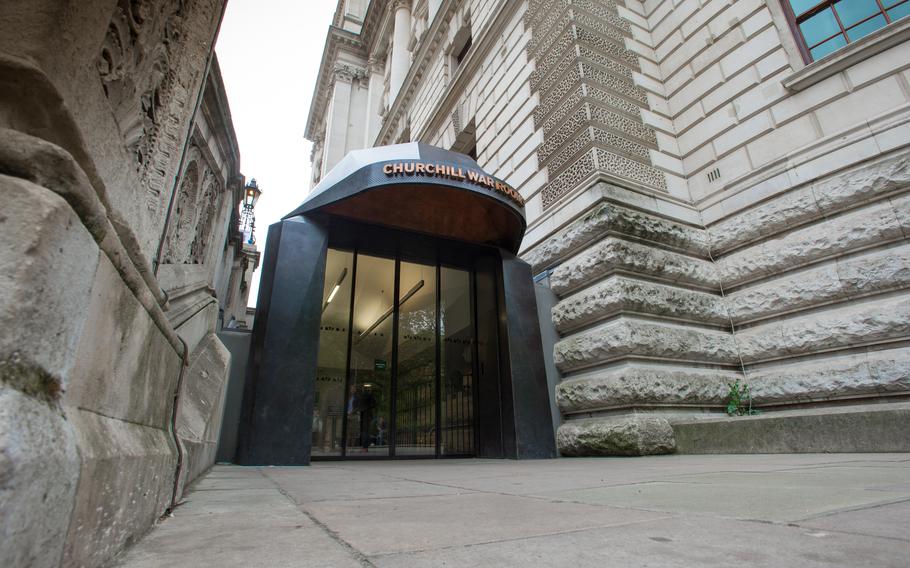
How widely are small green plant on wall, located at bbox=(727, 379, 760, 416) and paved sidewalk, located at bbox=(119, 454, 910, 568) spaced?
11.3ft

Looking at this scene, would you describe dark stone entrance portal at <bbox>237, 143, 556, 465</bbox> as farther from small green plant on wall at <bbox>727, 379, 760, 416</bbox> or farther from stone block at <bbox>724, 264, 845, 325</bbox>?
stone block at <bbox>724, 264, 845, 325</bbox>

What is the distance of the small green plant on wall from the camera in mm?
5625

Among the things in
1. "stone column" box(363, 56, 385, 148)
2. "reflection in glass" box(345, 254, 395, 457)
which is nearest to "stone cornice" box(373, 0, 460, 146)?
"stone column" box(363, 56, 385, 148)

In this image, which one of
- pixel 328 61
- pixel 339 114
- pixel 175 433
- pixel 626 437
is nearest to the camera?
pixel 175 433

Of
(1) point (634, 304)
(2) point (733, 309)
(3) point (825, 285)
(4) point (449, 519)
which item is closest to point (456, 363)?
(1) point (634, 304)

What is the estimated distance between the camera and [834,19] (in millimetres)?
6215

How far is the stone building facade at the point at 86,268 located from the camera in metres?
0.71

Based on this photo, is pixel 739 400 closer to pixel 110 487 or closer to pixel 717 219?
pixel 717 219

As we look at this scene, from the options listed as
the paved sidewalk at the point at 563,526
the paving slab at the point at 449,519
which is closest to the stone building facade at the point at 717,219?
the paved sidewalk at the point at 563,526

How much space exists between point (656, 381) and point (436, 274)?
11.6ft

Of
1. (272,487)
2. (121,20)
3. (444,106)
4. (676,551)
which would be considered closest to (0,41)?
(121,20)

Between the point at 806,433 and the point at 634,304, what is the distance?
2108 mm

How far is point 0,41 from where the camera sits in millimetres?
802

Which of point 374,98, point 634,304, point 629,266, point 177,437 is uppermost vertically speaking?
point 374,98
